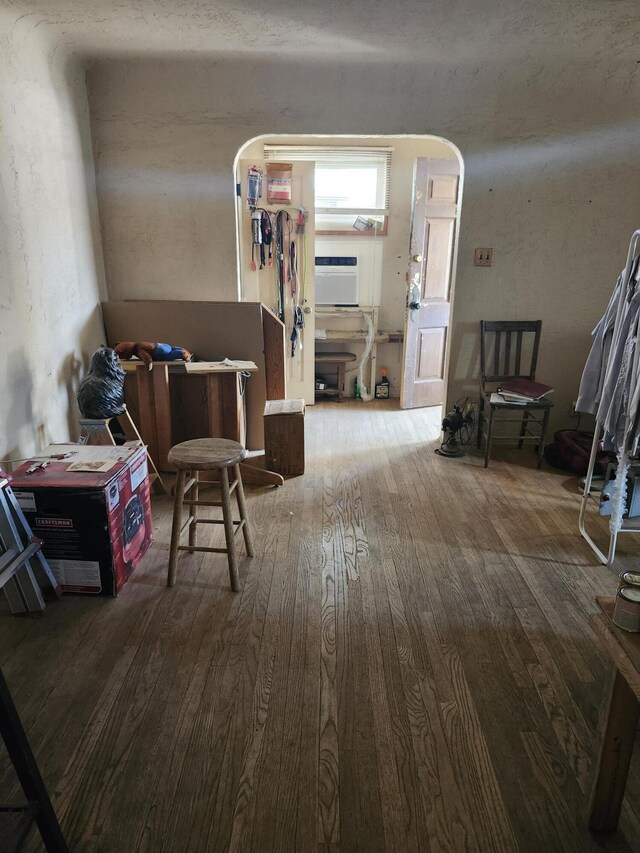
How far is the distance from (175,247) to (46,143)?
1.00m

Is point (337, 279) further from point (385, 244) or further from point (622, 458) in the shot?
point (622, 458)

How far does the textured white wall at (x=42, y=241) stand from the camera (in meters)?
2.59

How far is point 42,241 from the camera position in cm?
290

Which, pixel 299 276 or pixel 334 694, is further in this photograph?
pixel 299 276

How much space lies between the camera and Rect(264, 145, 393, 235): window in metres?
5.16

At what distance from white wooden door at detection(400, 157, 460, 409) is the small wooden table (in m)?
3.42

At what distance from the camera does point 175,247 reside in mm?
3785

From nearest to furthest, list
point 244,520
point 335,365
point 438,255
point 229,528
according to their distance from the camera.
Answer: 1. point 229,528
2. point 244,520
3. point 438,255
4. point 335,365

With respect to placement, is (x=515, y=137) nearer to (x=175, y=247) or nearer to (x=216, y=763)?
(x=175, y=247)

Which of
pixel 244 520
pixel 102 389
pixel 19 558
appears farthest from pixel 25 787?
pixel 102 389

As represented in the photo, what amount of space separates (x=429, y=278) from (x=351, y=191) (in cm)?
133

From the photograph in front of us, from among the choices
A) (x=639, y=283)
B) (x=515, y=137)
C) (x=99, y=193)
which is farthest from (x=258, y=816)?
(x=515, y=137)

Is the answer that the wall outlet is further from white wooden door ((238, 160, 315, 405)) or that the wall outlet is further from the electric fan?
white wooden door ((238, 160, 315, 405))

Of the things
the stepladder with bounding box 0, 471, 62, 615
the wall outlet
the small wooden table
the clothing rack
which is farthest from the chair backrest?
the stepladder with bounding box 0, 471, 62, 615
